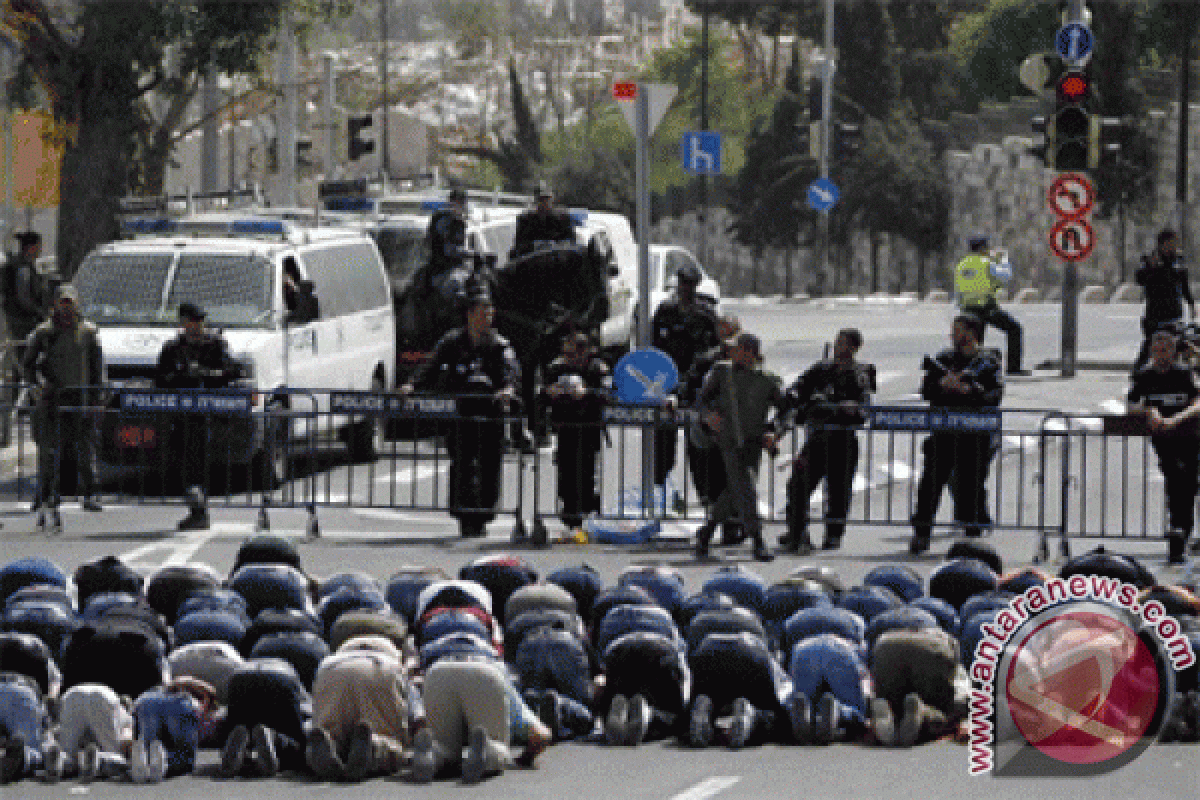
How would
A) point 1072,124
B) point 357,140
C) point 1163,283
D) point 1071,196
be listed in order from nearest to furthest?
point 1163,283 < point 1072,124 < point 1071,196 < point 357,140

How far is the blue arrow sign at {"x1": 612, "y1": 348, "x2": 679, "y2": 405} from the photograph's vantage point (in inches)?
843

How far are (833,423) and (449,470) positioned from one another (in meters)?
3.24

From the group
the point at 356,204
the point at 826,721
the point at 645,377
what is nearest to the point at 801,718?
the point at 826,721

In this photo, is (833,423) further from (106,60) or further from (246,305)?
(106,60)

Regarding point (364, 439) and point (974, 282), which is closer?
point (364, 439)

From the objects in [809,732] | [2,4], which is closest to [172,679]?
[809,732]

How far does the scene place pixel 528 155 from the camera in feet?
319

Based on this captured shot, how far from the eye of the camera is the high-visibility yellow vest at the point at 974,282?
3303cm

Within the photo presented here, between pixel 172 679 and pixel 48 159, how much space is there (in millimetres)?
26379

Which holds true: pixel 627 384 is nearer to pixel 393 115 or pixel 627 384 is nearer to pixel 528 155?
pixel 528 155

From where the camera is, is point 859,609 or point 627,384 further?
point 627,384

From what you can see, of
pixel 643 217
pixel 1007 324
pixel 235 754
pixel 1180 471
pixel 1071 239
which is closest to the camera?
pixel 235 754

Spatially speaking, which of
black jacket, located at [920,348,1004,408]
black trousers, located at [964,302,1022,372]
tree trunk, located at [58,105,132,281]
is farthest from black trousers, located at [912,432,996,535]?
tree trunk, located at [58,105,132,281]

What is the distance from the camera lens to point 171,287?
25.4m
